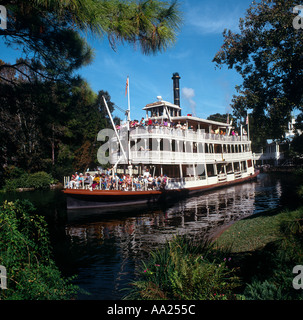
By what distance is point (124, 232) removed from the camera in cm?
1255

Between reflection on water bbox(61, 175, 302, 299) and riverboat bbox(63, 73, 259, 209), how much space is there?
4.23 ft

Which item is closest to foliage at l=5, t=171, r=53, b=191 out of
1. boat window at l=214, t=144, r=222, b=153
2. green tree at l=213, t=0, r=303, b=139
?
boat window at l=214, t=144, r=222, b=153

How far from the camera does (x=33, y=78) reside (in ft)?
24.5

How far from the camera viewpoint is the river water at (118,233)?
7570mm

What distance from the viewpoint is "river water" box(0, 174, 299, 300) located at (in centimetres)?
757

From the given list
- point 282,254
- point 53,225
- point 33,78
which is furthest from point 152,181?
point 282,254

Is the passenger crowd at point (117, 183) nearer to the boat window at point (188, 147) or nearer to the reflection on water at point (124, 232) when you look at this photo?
the reflection on water at point (124, 232)

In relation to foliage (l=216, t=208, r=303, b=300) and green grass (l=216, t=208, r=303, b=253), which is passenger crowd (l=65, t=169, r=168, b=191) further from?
foliage (l=216, t=208, r=303, b=300)

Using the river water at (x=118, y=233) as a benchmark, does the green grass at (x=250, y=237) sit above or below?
above

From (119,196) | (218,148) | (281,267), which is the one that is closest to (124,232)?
(119,196)

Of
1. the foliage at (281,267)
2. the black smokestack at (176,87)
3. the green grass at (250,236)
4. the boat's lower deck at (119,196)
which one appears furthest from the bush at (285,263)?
the black smokestack at (176,87)
